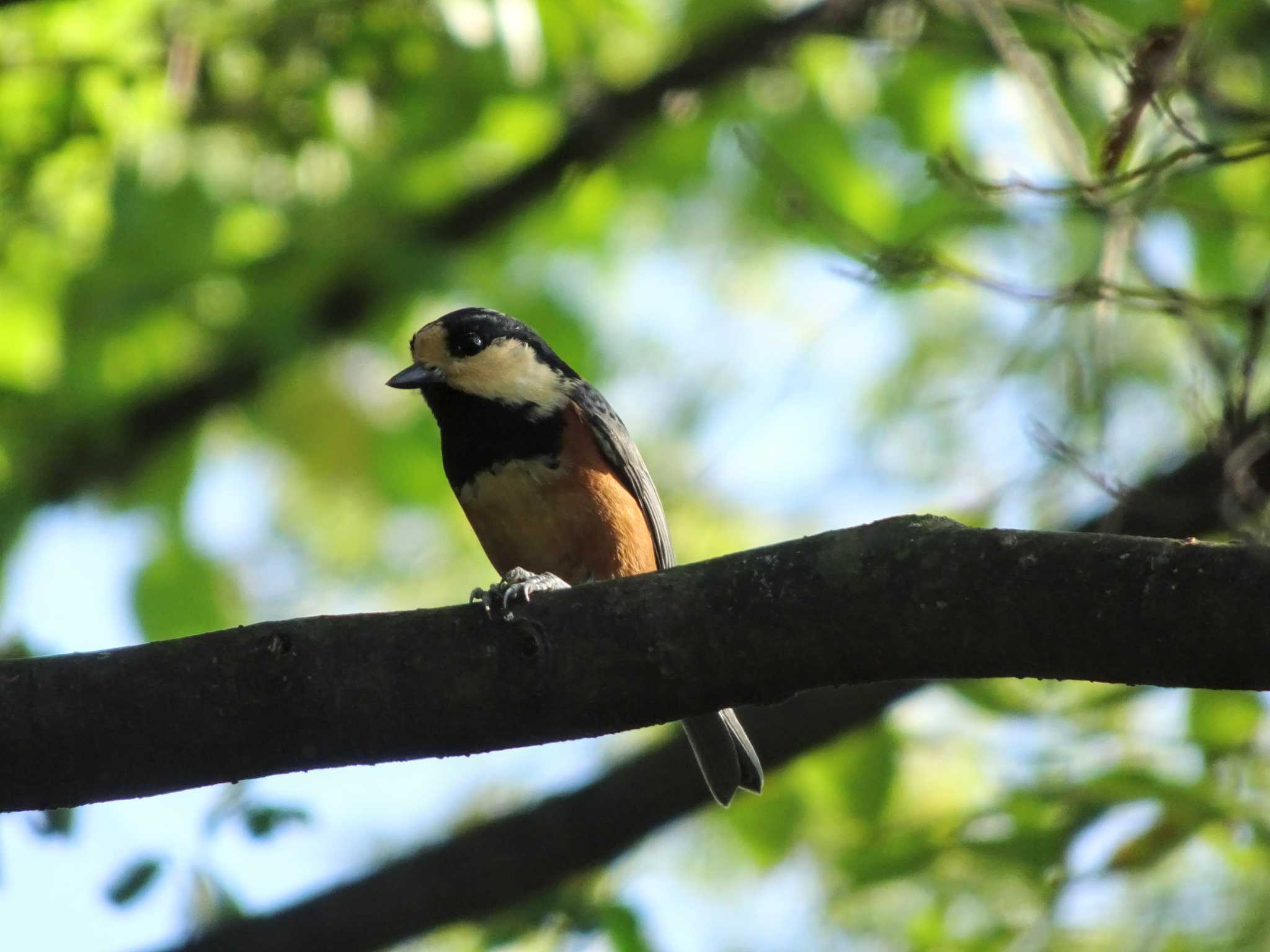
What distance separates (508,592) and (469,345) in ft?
8.19

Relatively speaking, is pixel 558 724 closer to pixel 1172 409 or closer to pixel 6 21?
pixel 6 21

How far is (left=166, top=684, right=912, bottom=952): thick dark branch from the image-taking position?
532cm

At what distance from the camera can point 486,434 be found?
5.73m

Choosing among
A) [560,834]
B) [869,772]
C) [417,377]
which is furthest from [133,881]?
[869,772]

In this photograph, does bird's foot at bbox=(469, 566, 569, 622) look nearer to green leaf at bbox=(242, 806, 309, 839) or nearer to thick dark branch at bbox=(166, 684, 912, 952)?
green leaf at bbox=(242, 806, 309, 839)

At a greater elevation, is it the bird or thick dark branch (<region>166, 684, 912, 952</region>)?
the bird

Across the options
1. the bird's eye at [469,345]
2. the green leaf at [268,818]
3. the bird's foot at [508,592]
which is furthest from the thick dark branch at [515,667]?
the bird's eye at [469,345]

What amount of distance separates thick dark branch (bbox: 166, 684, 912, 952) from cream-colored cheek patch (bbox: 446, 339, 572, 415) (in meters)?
1.55

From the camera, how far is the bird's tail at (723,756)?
5582 mm

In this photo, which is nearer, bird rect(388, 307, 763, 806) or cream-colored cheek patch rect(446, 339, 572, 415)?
bird rect(388, 307, 763, 806)

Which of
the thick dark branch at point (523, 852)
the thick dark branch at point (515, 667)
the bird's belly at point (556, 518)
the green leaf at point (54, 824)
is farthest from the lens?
the bird's belly at point (556, 518)

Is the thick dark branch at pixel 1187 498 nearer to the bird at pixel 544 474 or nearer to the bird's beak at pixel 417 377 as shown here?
the bird at pixel 544 474

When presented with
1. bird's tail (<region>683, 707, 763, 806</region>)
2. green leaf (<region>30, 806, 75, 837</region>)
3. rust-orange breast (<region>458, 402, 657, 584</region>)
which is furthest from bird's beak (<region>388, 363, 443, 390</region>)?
green leaf (<region>30, 806, 75, 837</region>)

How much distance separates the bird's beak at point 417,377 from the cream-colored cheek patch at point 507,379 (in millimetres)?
51
